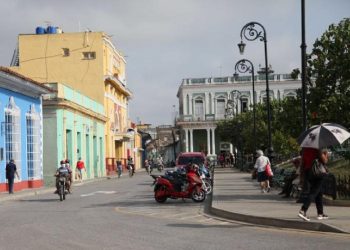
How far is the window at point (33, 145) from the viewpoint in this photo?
37.4 m

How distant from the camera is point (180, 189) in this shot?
21.9 m

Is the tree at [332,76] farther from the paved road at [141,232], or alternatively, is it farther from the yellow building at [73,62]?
the yellow building at [73,62]

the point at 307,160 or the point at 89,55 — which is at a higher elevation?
the point at 89,55

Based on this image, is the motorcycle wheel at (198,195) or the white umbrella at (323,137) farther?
the motorcycle wheel at (198,195)

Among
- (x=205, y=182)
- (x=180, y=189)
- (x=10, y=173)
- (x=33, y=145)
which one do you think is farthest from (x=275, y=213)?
(x=33, y=145)

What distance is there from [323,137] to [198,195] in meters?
8.15

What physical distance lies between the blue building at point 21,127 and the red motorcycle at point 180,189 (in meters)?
13.1

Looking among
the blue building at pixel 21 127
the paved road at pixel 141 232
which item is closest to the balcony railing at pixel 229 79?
the blue building at pixel 21 127

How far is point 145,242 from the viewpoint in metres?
11.9

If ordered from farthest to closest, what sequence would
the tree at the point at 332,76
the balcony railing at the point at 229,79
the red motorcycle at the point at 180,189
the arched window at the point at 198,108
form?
the arched window at the point at 198,108 → the balcony railing at the point at 229,79 → the red motorcycle at the point at 180,189 → the tree at the point at 332,76

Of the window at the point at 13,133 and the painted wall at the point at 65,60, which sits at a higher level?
the painted wall at the point at 65,60

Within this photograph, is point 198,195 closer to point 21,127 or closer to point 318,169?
point 318,169

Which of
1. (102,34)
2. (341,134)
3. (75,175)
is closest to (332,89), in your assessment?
(341,134)

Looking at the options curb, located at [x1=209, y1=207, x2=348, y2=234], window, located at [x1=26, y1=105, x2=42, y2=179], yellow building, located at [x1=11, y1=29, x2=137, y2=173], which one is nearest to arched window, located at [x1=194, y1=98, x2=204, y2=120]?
yellow building, located at [x1=11, y1=29, x2=137, y2=173]
